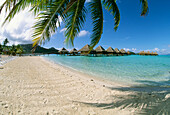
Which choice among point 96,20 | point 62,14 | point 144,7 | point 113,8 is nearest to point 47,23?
point 62,14

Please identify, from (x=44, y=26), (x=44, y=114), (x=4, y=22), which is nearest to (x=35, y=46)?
(x=44, y=26)

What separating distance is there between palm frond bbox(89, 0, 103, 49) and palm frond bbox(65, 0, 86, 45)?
27 centimetres

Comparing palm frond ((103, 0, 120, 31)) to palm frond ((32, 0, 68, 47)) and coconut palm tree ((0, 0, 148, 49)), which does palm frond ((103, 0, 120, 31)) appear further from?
palm frond ((32, 0, 68, 47))

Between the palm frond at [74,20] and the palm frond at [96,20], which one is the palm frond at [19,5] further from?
the palm frond at [96,20]

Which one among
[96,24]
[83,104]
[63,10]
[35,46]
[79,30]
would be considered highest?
[63,10]

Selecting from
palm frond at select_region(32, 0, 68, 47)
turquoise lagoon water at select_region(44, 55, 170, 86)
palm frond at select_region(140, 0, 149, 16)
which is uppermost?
palm frond at select_region(140, 0, 149, 16)

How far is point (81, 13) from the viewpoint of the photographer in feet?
7.20

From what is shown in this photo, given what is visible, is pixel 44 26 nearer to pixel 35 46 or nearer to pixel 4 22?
pixel 35 46

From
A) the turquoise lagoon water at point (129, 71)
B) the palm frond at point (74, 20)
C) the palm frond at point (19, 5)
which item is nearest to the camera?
the palm frond at point (19, 5)

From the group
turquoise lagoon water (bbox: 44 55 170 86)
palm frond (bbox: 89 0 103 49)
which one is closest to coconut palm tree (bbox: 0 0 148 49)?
palm frond (bbox: 89 0 103 49)

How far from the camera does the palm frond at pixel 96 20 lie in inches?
87.0

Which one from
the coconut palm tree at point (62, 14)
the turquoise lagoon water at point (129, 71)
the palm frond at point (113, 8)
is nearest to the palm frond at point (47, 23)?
the coconut palm tree at point (62, 14)

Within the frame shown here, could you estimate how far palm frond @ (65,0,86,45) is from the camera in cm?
206

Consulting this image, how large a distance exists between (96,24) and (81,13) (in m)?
0.47
